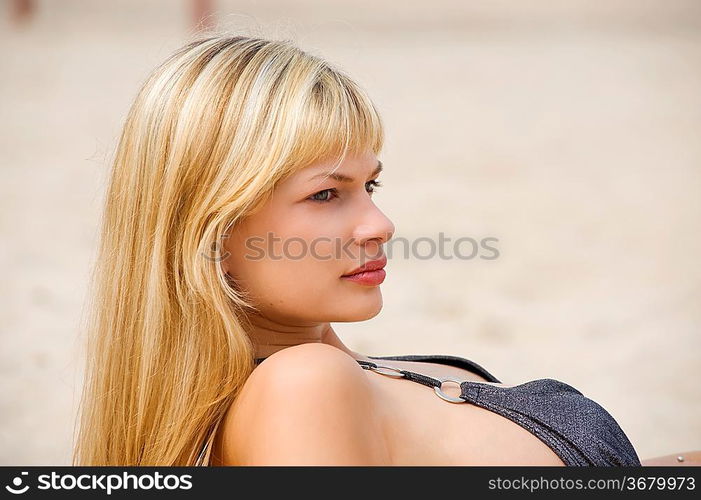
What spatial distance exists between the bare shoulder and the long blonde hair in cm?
15

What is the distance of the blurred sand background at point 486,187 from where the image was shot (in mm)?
5211

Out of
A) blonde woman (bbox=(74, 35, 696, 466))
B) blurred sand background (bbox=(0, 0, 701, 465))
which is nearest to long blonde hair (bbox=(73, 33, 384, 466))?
blonde woman (bbox=(74, 35, 696, 466))

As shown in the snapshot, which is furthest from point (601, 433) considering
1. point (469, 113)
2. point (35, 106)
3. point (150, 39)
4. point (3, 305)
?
point (150, 39)

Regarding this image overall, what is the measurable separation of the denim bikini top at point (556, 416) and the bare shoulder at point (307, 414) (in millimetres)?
260

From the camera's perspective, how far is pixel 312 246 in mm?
1728

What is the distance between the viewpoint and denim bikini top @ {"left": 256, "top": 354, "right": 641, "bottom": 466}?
69.4 inches

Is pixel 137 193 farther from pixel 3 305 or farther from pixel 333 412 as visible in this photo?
pixel 3 305

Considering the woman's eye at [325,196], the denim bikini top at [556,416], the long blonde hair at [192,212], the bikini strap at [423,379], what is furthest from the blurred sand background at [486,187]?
the denim bikini top at [556,416]

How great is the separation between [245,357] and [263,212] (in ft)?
0.91

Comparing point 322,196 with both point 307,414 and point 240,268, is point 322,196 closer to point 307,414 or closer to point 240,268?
point 240,268

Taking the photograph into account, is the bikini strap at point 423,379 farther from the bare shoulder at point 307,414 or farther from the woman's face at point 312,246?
the bare shoulder at point 307,414

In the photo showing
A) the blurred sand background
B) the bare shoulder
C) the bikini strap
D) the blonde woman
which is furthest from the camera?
the blurred sand background

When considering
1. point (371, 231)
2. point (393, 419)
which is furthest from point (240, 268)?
point (393, 419)

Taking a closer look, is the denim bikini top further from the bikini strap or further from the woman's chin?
the woman's chin
